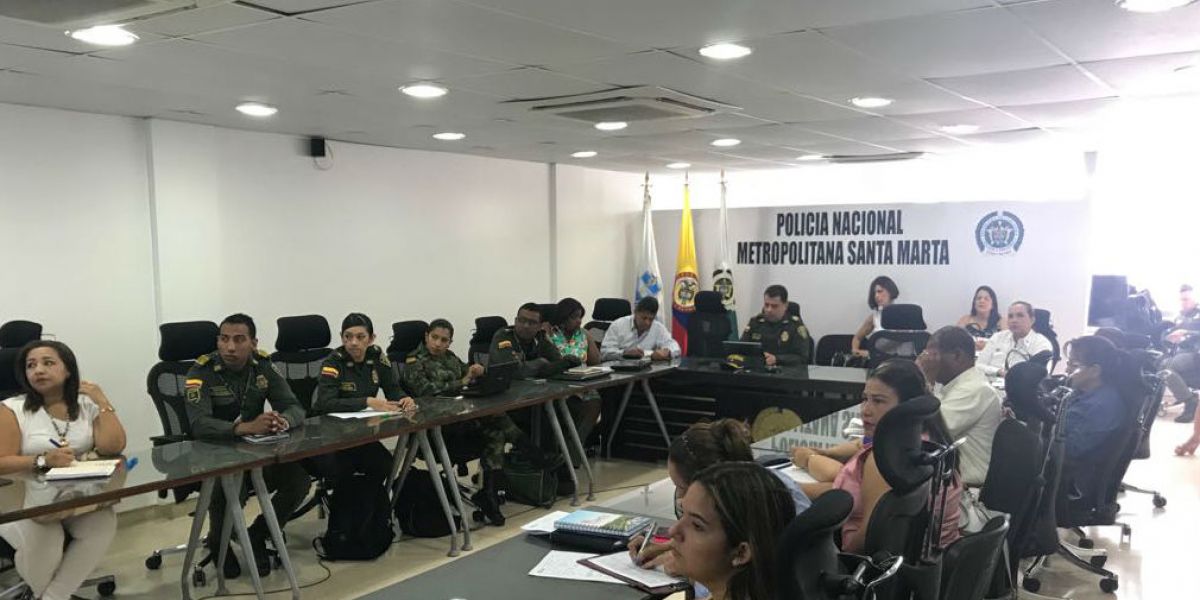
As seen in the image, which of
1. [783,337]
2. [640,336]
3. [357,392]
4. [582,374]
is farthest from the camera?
[640,336]

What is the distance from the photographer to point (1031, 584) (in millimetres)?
4316

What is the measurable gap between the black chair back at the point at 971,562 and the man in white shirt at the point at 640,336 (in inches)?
196

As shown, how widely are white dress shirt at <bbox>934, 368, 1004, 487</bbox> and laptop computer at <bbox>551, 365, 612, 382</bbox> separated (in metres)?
2.67

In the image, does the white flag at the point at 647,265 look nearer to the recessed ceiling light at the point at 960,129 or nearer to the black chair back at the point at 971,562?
the recessed ceiling light at the point at 960,129

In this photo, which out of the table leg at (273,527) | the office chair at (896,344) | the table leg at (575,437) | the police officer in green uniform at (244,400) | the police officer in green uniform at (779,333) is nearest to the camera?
the table leg at (273,527)

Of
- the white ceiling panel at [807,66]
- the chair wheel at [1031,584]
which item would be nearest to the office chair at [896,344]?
the chair wheel at [1031,584]

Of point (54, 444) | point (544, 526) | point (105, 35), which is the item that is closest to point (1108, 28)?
point (544, 526)

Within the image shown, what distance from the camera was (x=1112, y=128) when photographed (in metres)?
6.64

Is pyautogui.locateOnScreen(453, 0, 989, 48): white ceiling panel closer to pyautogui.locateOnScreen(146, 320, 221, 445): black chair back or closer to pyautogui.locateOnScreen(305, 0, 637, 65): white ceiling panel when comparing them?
pyautogui.locateOnScreen(305, 0, 637, 65): white ceiling panel

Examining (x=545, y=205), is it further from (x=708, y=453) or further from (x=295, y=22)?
(x=708, y=453)

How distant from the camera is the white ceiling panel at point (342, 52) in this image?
10.6 ft

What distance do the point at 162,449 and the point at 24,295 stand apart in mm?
1976

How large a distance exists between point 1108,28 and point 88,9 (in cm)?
357

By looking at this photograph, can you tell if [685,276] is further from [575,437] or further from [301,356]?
[301,356]
